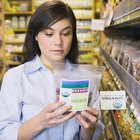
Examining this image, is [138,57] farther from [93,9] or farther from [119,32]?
[93,9]

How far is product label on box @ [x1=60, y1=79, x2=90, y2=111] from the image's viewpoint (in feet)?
3.96

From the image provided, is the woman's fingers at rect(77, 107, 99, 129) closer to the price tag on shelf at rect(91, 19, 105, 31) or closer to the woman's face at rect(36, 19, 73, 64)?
the woman's face at rect(36, 19, 73, 64)

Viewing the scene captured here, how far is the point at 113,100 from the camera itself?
4.31 feet

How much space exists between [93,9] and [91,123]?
603 cm

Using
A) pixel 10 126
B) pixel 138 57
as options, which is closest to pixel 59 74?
pixel 10 126

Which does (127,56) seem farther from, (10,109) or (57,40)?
(10,109)

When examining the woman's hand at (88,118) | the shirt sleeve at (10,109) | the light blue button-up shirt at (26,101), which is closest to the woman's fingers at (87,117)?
the woman's hand at (88,118)

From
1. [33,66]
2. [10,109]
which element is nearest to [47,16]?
[33,66]

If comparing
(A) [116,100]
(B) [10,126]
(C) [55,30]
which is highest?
(C) [55,30]

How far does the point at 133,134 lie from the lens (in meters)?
1.59

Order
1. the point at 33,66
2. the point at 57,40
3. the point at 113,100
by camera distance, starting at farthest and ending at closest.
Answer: the point at 33,66, the point at 57,40, the point at 113,100

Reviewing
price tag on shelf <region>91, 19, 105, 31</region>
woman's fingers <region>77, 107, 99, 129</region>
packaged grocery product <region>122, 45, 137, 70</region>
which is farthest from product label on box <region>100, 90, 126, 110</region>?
price tag on shelf <region>91, 19, 105, 31</region>

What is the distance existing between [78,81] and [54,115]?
181 mm

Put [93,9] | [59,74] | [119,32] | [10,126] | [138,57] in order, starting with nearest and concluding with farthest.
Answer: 1. [59,74]
2. [10,126]
3. [138,57]
4. [119,32]
5. [93,9]
